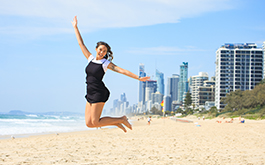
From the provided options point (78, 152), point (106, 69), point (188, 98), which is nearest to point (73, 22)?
point (106, 69)

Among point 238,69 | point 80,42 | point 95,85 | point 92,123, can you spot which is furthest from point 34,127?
point 238,69

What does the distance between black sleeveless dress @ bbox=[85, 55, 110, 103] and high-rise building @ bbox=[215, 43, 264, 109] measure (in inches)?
5413

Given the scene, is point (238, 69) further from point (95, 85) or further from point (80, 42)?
point (95, 85)

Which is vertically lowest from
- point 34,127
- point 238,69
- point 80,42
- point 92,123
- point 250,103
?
point 34,127

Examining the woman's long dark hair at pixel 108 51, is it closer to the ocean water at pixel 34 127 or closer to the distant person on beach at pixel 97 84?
the distant person on beach at pixel 97 84

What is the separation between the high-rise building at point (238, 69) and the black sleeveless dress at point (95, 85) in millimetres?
137489

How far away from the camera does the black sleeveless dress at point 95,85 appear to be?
496 cm

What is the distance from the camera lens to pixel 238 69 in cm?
14162

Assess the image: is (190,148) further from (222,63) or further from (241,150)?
(222,63)

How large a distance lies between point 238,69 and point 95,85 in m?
145

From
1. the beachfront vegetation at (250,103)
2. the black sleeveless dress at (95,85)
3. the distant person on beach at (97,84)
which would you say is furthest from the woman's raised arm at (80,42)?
the beachfront vegetation at (250,103)

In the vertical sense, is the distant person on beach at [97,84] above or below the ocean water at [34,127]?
above

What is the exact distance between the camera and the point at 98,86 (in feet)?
16.3

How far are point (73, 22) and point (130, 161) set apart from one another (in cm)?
1035
